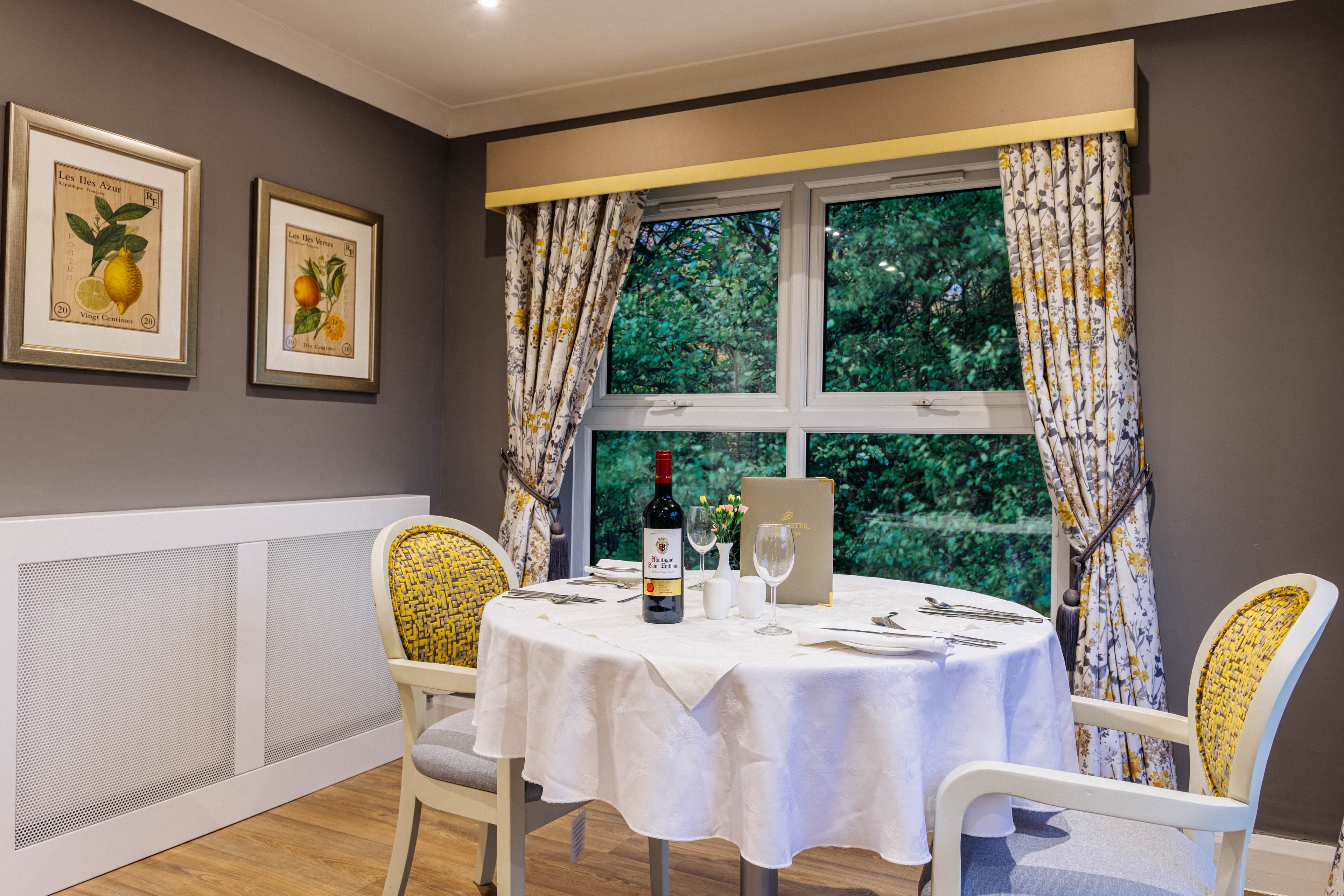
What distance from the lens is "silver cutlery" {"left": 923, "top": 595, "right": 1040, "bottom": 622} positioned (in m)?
1.71

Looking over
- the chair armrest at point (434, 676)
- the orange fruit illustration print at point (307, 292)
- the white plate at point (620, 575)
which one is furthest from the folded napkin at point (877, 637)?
the orange fruit illustration print at point (307, 292)

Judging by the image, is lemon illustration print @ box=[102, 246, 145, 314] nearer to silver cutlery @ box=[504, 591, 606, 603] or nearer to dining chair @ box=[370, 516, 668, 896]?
dining chair @ box=[370, 516, 668, 896]

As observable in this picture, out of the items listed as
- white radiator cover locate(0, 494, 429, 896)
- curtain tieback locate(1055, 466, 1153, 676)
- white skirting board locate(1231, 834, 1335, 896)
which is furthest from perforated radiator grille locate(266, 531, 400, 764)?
white skirting board locate(1231, 834, 1335, 896)

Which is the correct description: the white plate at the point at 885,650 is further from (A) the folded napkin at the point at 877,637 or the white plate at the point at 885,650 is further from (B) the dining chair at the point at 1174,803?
(B) the dining chair at the point at 1174,803

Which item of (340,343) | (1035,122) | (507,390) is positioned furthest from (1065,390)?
(340,343)

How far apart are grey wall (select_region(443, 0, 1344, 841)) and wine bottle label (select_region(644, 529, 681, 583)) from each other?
1.82 metres

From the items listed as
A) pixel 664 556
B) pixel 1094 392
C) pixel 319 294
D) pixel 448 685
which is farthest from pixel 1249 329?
pixel 319 294

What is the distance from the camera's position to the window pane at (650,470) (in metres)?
3.36

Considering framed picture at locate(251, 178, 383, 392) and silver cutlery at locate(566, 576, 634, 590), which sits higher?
framed picture at locate(251, 178, 383, 392)

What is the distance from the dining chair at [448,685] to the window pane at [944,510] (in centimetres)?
135

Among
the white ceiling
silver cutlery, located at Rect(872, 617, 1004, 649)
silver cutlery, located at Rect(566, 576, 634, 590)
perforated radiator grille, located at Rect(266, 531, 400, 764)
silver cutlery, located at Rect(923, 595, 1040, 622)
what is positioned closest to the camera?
silver cutlery, located at Rect(872, 617, 1004, 649)

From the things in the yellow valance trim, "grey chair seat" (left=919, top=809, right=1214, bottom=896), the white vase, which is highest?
the yellow valance trim

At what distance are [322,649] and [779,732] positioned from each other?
228 cm

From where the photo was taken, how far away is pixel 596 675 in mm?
1433
